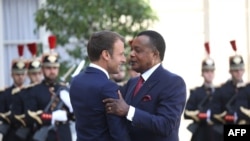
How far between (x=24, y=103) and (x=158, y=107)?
530 cm

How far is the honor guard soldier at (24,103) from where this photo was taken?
442 inches

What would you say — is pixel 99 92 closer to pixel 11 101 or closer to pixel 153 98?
pixel 153 98

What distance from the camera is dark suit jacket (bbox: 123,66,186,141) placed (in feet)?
19.7

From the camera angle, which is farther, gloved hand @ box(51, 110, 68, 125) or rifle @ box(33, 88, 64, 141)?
rifle @ box(33, 88, 64, 141)

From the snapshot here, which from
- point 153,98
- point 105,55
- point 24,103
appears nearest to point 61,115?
point 24,103

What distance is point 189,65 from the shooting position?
16.9 metres

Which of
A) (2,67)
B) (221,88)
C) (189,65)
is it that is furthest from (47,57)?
(189,65)

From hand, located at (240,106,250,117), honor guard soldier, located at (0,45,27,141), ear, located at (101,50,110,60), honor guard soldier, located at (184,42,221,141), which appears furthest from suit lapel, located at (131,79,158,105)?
honor guard soldier, located at (184,42,221,141)

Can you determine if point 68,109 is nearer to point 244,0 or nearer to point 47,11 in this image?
point 47,11

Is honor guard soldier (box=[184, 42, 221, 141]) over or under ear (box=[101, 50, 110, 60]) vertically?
under

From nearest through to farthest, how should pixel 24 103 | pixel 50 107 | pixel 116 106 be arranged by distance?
pixel 116 106, pixel 50 107, pixel 24 103

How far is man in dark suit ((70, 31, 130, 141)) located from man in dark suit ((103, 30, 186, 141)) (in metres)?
0.12

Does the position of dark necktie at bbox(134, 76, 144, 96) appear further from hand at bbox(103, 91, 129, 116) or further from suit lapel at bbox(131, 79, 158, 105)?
hand at bbox(103, 91, 129, 116)

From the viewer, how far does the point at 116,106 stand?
5852 millimetres
